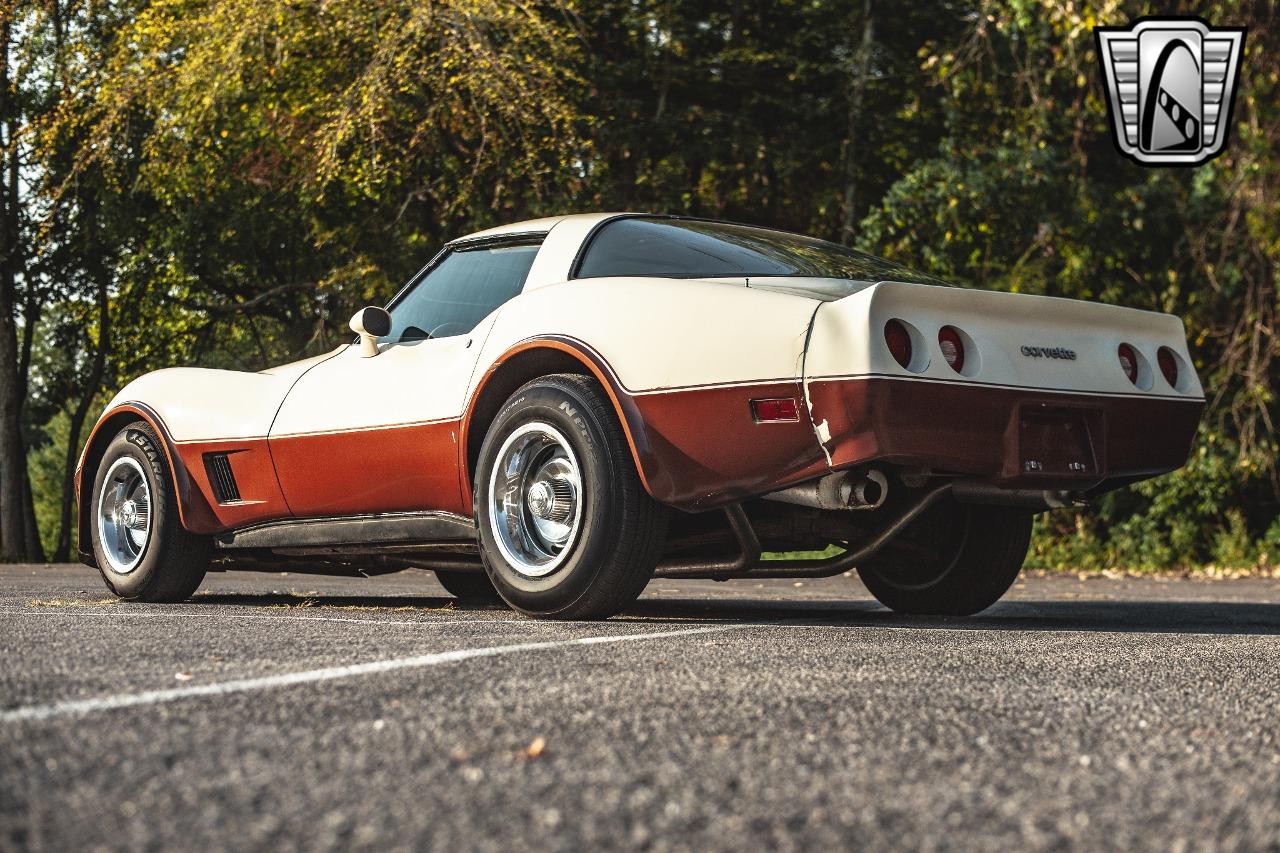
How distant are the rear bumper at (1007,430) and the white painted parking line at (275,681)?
0.92 meters

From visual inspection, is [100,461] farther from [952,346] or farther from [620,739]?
[620,739]

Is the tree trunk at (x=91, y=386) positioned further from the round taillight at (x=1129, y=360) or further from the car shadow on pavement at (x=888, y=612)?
the round taillight at (x=1129, y=360)

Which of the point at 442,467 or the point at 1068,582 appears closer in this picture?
the point at 442,467

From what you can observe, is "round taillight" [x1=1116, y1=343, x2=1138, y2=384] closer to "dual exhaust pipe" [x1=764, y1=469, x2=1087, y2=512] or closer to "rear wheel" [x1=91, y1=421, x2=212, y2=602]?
"dual exhaust pipe" [x1=764, y1=469, x2=1087, y2=512]

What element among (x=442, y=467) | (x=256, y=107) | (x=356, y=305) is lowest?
(x=442, y=467)

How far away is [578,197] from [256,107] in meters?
4.64

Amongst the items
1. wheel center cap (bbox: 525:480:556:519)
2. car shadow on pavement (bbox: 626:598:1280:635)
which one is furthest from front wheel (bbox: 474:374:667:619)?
car shadow on pavement (bbox: 626:598:1280:635)

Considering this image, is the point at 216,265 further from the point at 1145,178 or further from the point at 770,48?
the point at 1145,178

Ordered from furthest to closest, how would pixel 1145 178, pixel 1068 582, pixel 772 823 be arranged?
1. pixel 1145 178
2. pixel 1068 582
3. pixel 772 823

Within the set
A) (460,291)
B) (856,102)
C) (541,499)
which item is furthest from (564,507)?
(856,102)

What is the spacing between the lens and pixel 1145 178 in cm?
1430

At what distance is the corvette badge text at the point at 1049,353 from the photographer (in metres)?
4.79

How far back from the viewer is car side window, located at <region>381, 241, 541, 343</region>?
18.7 ft

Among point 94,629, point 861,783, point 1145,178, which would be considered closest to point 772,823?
point 861,783
